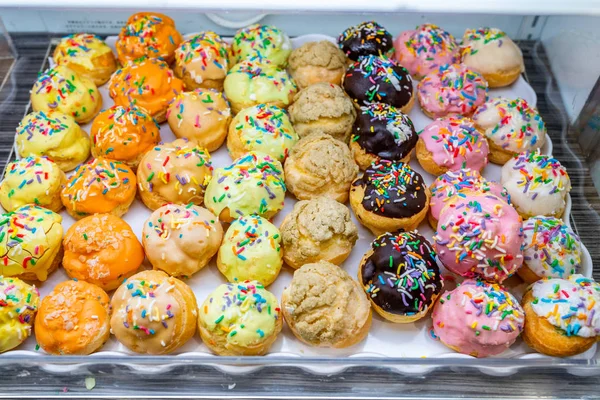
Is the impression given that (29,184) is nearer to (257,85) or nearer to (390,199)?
(257,85)

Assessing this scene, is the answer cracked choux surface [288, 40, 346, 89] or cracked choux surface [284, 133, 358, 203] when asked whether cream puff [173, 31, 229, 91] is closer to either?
cracked choux surface [288, 40, 346, 89]

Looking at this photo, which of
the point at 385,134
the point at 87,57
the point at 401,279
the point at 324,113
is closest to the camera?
the point at 401,279

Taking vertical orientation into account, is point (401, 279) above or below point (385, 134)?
below

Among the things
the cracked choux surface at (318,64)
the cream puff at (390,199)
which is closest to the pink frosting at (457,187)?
the cream puff at (390,199)

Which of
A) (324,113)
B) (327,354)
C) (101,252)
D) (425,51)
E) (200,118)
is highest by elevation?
(425,51)

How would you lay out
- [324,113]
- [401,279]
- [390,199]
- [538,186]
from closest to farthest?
[401,279], [390,199], [538,186], [324,113]

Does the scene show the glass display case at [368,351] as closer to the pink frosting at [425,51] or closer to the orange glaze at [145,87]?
the orange glaze at [145,87]

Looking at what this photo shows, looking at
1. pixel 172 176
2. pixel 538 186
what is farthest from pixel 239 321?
→ pixel 538 186
